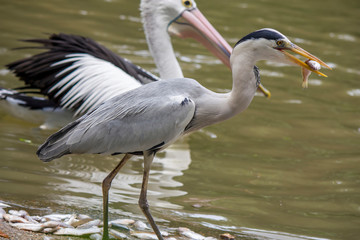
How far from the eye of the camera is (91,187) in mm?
6043

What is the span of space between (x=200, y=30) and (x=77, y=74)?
1592 mm

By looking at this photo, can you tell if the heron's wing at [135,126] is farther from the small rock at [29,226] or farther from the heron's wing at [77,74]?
the heron's wing at [77,74]

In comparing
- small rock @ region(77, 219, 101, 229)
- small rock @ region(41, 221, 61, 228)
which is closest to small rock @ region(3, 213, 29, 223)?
small rock @ region(41, 221, 61, 228)

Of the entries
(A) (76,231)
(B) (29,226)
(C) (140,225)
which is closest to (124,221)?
(C) (140,225)

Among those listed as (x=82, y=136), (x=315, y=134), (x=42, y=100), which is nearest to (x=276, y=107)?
(x=315, y=134)

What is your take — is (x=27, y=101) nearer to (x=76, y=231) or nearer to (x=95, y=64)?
(x=95, y=64)

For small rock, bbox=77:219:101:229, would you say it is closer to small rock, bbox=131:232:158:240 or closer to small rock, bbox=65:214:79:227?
small rock, bbox=65:214:79:227

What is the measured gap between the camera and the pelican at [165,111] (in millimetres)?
4578

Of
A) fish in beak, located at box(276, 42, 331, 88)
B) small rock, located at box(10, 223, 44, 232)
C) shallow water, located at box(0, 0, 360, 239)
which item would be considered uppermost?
fish in beak, located at box(276, 42, 331, 88)

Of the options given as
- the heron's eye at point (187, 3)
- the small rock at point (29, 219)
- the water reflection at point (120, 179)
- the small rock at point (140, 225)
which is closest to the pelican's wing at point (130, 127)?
the small rock at point (29, 219)

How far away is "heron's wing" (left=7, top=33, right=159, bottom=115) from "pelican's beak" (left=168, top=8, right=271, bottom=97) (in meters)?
0.75

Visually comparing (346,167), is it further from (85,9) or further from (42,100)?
(85,9)

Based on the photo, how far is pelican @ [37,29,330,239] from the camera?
458cm

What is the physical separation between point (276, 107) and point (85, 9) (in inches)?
211
